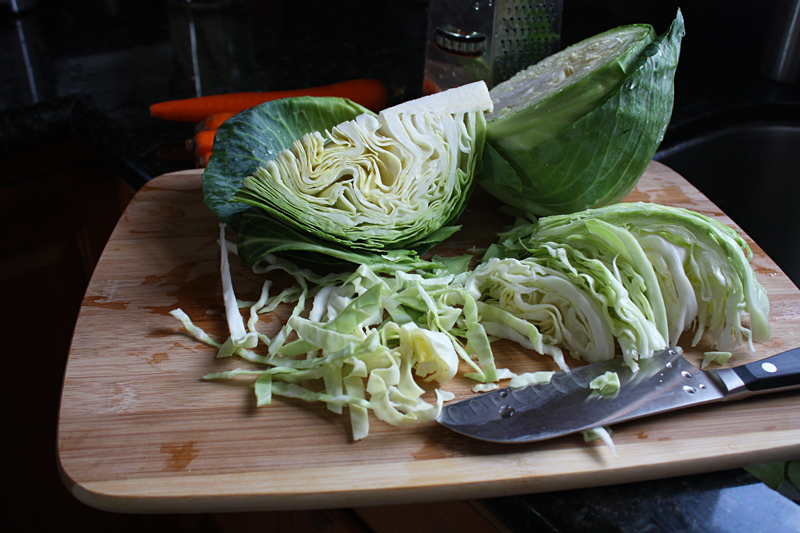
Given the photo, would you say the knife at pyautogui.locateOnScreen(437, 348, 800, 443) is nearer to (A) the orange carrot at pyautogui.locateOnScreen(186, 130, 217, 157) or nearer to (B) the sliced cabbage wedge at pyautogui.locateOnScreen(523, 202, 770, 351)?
(B) the sliced cabbage wedge at pyautogui.locateOnScreen(523, 202, 770, 351)

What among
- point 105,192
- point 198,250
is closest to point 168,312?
point 198,250

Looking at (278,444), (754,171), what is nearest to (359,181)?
(278,444)

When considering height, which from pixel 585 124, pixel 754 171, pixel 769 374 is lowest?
pixel 754 171

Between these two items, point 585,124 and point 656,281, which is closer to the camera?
point 656,281

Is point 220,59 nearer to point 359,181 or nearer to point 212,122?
point 212,122

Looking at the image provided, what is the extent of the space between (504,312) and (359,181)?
437 mm

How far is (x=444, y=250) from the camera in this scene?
4.59 feet

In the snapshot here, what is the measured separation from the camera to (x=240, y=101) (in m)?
1.98

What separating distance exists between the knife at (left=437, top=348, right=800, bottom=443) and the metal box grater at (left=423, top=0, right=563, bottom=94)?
103cm

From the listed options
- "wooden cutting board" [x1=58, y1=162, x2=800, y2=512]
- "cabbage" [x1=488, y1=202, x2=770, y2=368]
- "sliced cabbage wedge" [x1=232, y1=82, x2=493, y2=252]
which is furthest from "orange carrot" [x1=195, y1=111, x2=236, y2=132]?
"cabbage" [x1=488, y1=202, x2=770, y2=368]

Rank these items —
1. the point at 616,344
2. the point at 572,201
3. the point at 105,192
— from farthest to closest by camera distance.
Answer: the point at 105,192 → the point at 572,201 → the point at 616,344

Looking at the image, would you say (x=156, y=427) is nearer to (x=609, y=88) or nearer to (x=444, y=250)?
(x=444, y=250)

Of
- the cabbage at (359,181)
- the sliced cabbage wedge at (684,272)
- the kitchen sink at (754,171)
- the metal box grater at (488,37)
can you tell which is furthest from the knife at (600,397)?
the kitchen sink at (754,171)

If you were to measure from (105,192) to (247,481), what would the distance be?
5.03 feet
